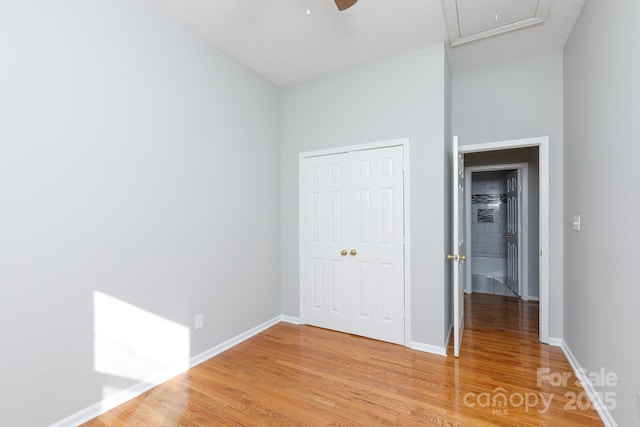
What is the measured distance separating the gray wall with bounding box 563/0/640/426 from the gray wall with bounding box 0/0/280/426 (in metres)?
2.86

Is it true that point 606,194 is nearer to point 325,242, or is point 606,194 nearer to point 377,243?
point 377,243

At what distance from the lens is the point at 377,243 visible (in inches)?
120

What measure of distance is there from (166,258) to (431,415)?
2204 millimetres

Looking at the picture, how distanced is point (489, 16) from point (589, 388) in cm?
290

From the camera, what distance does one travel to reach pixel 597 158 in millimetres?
1977

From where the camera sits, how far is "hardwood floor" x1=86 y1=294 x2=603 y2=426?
6.09 ft

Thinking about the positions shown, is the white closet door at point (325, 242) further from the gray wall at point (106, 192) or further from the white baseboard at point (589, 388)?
the white baseboard at point (589, 388)

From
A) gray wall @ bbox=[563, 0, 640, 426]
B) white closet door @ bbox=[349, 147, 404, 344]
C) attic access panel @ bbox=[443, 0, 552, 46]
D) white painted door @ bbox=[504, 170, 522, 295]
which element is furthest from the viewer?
white painted door @ bbox=[504, 170, 522, 295]

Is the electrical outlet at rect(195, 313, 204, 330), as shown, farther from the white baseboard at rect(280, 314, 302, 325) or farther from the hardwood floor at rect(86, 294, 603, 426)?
the white baseboard at rect(280, 314, 302, 325)

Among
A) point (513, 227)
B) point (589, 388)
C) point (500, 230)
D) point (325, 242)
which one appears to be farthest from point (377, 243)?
point (500, 230)

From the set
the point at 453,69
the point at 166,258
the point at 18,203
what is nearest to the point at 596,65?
the point at 453,69

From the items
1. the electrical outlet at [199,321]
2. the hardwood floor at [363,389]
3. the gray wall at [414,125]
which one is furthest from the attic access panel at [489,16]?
the electrical outlet at [199,321]

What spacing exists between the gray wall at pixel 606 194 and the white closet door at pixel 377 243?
139 centimetres

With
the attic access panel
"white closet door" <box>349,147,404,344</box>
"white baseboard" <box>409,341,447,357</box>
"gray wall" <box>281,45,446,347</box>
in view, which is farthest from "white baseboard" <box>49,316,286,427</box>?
the attic access panel
